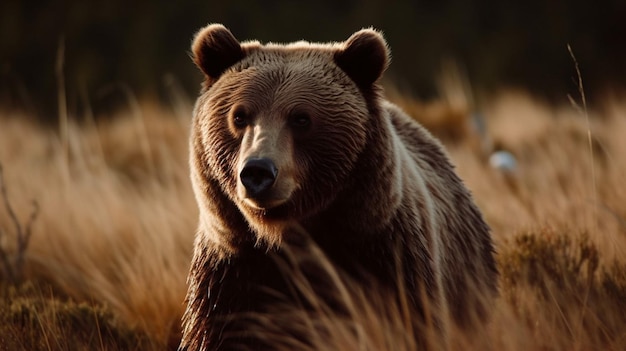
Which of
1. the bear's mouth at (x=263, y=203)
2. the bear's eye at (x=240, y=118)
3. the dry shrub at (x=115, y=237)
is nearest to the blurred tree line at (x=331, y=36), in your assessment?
the dry shrub at (x=115, y=237)

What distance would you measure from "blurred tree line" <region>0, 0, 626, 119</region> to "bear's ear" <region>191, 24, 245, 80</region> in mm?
12729

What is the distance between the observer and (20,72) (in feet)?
57.3

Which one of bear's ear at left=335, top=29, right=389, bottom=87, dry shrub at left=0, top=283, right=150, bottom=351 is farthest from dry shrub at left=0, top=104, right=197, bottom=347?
bear's ear at left=335, top=29, right=389, bottom=87

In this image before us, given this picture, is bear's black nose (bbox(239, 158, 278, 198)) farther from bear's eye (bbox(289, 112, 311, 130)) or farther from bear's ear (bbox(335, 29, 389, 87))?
bear's ear (bbox(335, 29, 389, 87))

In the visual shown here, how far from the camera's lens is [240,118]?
3156 millimetres

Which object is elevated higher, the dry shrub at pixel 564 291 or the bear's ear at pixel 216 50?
the bear's ear at pixel 216 50

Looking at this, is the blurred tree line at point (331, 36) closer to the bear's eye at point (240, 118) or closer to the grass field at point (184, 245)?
the grass field at point (184, 245)

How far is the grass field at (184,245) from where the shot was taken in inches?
121

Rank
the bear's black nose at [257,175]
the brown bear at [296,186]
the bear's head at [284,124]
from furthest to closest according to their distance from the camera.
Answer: the brown bear at [296,186] < the bear's head at [284,124] < the bear's black nose at [257,175]

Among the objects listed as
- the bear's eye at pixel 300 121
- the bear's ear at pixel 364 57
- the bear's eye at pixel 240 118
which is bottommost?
the bear's eye at pixel 300 121

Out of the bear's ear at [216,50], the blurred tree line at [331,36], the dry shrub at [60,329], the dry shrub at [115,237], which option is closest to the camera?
the bear's ear at [216,50]

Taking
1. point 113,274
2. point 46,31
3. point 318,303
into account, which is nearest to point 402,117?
point 318,303

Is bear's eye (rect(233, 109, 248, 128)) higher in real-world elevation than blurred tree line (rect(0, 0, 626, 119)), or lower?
lower

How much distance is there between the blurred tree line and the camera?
17.3 m
